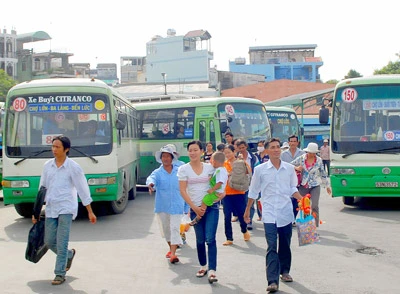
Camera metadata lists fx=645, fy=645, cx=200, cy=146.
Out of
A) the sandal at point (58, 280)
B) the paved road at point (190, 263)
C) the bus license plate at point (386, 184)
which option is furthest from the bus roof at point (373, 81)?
the sandal at point (58, 280)

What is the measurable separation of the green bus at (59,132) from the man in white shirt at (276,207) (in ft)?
19.2

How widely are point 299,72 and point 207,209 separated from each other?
217 feet

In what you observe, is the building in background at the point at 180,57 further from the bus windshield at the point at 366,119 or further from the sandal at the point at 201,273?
the sandal at the point at 201,273

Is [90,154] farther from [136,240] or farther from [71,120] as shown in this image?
[136,240]

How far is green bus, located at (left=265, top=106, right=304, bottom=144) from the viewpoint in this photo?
84.1ft

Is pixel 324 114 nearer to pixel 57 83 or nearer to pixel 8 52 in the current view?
pixel 57 83

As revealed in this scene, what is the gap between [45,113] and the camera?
41.9 feet

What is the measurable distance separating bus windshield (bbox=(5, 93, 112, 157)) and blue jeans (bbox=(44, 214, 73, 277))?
500 cm

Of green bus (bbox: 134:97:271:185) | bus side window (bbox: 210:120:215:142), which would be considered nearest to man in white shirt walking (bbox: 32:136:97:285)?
green bus (bbox: 134:97:271:185)

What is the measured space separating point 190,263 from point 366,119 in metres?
7.19

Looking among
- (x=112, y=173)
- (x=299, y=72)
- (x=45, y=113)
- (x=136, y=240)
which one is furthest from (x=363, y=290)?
(x=299, y=72)

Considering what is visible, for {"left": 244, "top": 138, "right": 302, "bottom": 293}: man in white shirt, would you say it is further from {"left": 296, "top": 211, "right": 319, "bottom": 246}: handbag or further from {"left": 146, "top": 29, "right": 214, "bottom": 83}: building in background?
{"left": 146, "top": 29, "right": 214, "bottom": 83}: building in background

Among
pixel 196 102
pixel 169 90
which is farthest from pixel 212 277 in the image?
pixel 169 90

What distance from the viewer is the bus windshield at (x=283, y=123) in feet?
84.1
